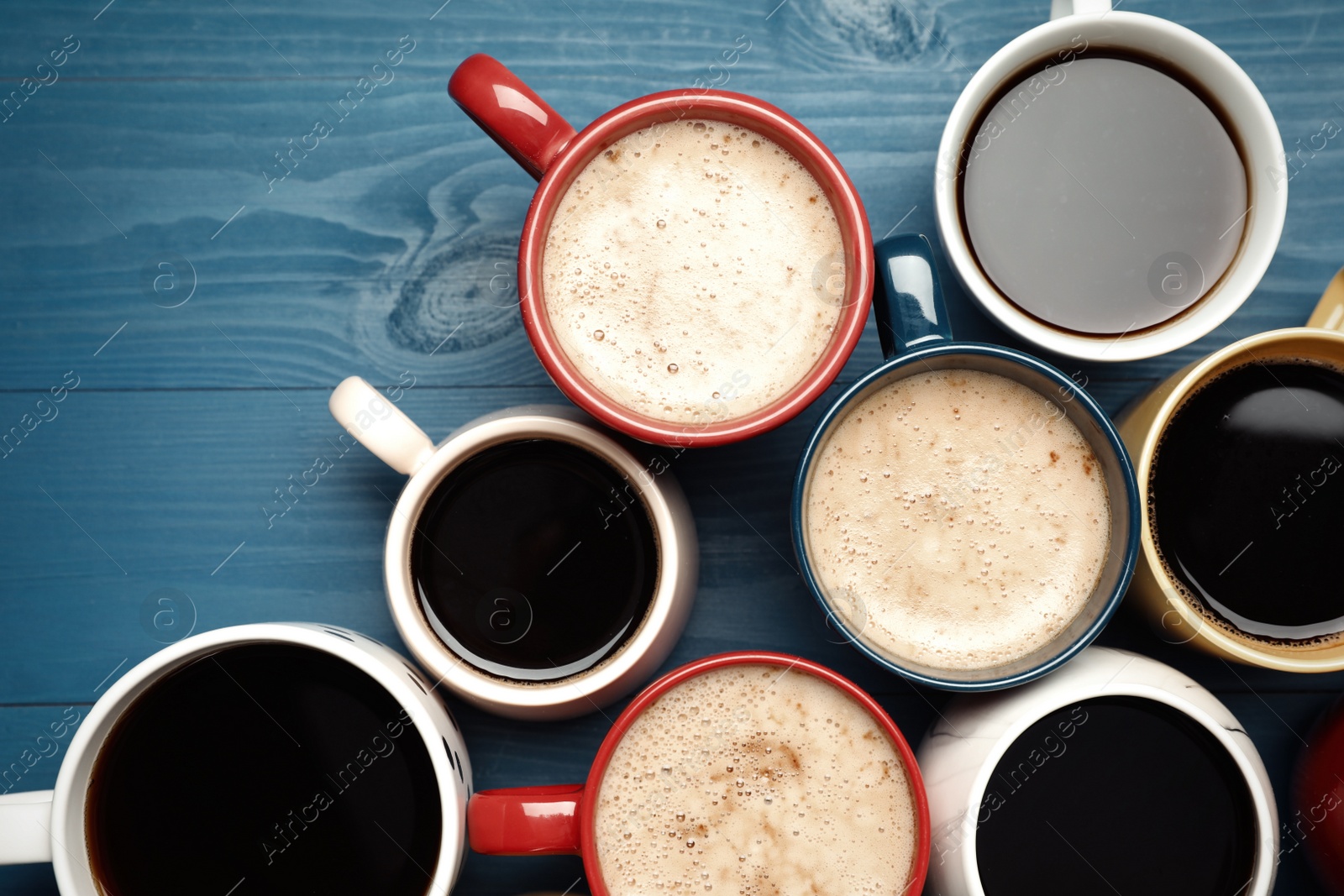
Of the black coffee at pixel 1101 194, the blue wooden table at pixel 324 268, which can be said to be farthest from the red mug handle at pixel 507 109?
the black coffee at pixel 1101 194

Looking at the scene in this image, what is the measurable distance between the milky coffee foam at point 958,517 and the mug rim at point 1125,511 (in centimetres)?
5

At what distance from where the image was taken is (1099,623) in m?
0.74

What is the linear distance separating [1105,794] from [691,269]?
2.09 feet

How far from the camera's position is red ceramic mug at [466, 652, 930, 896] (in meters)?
0.72

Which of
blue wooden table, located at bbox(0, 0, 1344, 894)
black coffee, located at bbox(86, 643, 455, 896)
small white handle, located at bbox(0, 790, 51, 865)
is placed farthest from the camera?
blue wooden table, located at bbox(0, 0, 1344, 894)

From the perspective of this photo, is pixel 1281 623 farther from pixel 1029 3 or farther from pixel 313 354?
pixel 313 354

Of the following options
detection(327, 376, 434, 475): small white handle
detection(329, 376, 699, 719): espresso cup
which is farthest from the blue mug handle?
detection(327, 376, 434, 475): small white handle

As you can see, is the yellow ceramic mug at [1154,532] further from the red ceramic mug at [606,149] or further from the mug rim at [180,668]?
the mug rim at [180,668]

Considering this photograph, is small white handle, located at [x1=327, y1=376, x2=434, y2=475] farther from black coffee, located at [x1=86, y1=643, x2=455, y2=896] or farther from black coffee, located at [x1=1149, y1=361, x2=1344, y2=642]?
black coffee, located at [x1=1149, y1=361, x2=1344, y2=642]

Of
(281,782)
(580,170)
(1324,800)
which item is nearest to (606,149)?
(580,170)

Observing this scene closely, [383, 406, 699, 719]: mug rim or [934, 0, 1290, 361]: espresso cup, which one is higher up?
[934, 0, 1290, 361]: espresso cup

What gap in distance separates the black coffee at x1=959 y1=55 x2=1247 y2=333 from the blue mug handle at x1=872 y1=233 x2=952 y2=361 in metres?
0.12

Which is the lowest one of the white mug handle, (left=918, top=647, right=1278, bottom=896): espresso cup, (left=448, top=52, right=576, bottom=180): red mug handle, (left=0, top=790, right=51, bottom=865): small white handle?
(left=918, top=647, right=1278, bottom=896): espresso cup

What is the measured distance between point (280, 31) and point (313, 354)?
0.38 meters
